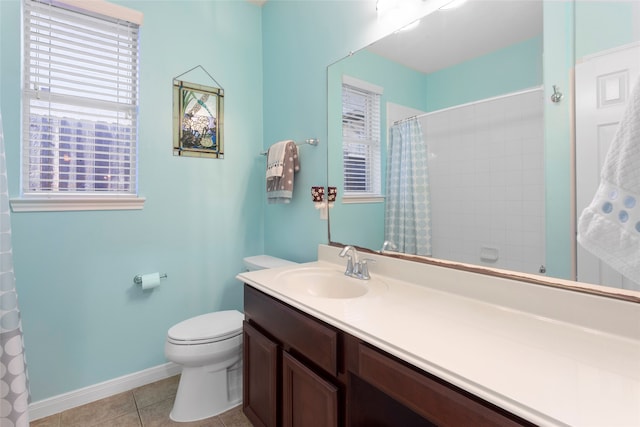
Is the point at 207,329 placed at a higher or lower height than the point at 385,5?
lower

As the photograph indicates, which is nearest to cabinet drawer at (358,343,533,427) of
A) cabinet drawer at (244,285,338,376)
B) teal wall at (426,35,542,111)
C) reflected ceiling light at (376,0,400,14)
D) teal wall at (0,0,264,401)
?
cabinet drawer at (244,285,338,376)

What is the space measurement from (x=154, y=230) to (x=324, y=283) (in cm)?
125

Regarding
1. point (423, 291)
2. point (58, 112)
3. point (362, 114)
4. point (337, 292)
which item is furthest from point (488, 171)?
point (58, 112)

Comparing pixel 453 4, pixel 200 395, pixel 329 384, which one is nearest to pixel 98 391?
pixel 200 395

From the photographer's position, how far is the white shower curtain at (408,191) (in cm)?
133

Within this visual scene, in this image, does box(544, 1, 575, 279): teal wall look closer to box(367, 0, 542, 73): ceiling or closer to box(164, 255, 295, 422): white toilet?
box(367, 0, 542, 73): ceiling

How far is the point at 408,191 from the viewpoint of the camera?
4.61ft

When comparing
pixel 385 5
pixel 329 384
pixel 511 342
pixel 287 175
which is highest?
pixel 385 5

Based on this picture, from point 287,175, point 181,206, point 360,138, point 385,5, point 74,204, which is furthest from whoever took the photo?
point 181,206

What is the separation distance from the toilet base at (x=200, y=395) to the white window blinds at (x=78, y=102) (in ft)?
3.99

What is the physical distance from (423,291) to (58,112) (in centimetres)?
220

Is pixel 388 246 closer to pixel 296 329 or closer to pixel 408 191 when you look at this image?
pixel 408 191

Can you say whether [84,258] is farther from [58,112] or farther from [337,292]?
[337,292]

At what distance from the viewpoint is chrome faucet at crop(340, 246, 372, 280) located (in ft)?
4.76
